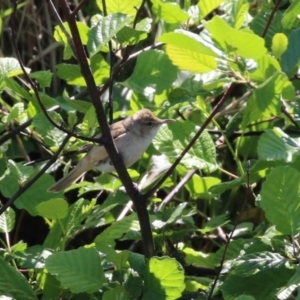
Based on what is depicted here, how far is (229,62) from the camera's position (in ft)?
5.49

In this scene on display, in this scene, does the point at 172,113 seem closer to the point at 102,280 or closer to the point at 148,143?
the point at 148,143

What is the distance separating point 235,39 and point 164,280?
1.89ft

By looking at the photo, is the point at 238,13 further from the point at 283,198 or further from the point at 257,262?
the point at 257,262

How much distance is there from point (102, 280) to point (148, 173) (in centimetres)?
76

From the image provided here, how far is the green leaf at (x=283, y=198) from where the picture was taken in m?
1.61

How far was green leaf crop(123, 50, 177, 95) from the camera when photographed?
89.0 inches

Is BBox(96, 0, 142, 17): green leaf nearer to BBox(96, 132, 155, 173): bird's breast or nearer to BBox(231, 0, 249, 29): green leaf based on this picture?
BBox(231, 0, 249, 29): green leaf

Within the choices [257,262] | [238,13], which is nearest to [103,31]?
[238,13]

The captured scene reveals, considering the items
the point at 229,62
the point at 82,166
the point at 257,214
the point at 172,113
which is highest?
the point at 229,62

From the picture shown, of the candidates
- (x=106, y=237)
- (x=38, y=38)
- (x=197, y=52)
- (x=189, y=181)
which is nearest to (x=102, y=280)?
(x=106, y=237)

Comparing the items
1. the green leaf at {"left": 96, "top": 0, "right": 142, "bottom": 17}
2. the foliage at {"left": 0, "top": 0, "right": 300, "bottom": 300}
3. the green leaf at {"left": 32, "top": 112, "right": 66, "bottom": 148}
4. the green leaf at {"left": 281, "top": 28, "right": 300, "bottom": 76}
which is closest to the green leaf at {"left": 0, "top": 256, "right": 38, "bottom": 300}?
the foliage at {"left": 0, "top": 0, "right": 300, "bottom": 300}

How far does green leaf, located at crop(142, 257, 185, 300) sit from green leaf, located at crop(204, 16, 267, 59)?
0.50m

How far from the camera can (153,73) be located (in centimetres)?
226

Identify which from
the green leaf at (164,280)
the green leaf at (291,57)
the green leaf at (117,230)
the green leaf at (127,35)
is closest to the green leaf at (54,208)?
the green leaf at (117,230)
